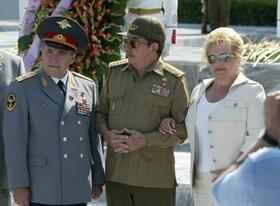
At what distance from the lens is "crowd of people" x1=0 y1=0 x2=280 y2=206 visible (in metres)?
4.23

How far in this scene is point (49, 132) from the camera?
14.2ft

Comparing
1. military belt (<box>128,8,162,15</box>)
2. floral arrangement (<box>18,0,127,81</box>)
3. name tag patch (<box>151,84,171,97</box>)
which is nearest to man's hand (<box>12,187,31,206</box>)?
name tag patch (<box>151,84,171,97</box>)

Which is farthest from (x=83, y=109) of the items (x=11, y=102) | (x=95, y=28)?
(x=95, y=28)

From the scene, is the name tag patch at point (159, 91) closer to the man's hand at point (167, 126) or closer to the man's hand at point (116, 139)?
the man's hand at point (167, 126)

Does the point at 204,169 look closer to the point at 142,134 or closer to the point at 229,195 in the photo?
the point at 142,134

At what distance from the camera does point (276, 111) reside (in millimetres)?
2355

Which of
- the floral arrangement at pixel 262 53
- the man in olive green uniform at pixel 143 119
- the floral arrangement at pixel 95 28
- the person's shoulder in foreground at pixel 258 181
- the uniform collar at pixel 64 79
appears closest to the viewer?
the person's shoulder in foreground at pixel 258 181

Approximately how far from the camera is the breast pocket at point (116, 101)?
15.0 ft

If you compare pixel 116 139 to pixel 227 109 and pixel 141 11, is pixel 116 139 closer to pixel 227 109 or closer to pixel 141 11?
pixel 227 109

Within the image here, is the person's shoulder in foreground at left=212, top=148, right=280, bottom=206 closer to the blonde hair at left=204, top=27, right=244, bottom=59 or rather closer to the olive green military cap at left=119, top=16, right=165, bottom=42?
the blonde hair at left=204, top=27, right=244, bottom=59

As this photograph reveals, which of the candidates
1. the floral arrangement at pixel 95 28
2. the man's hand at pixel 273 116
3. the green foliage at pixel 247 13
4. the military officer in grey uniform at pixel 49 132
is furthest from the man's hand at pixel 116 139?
the green foliage at pixel 247 13

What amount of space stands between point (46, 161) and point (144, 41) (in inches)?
32.2

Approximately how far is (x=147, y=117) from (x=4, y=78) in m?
0.79

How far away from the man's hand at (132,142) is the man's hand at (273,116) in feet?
6.87
